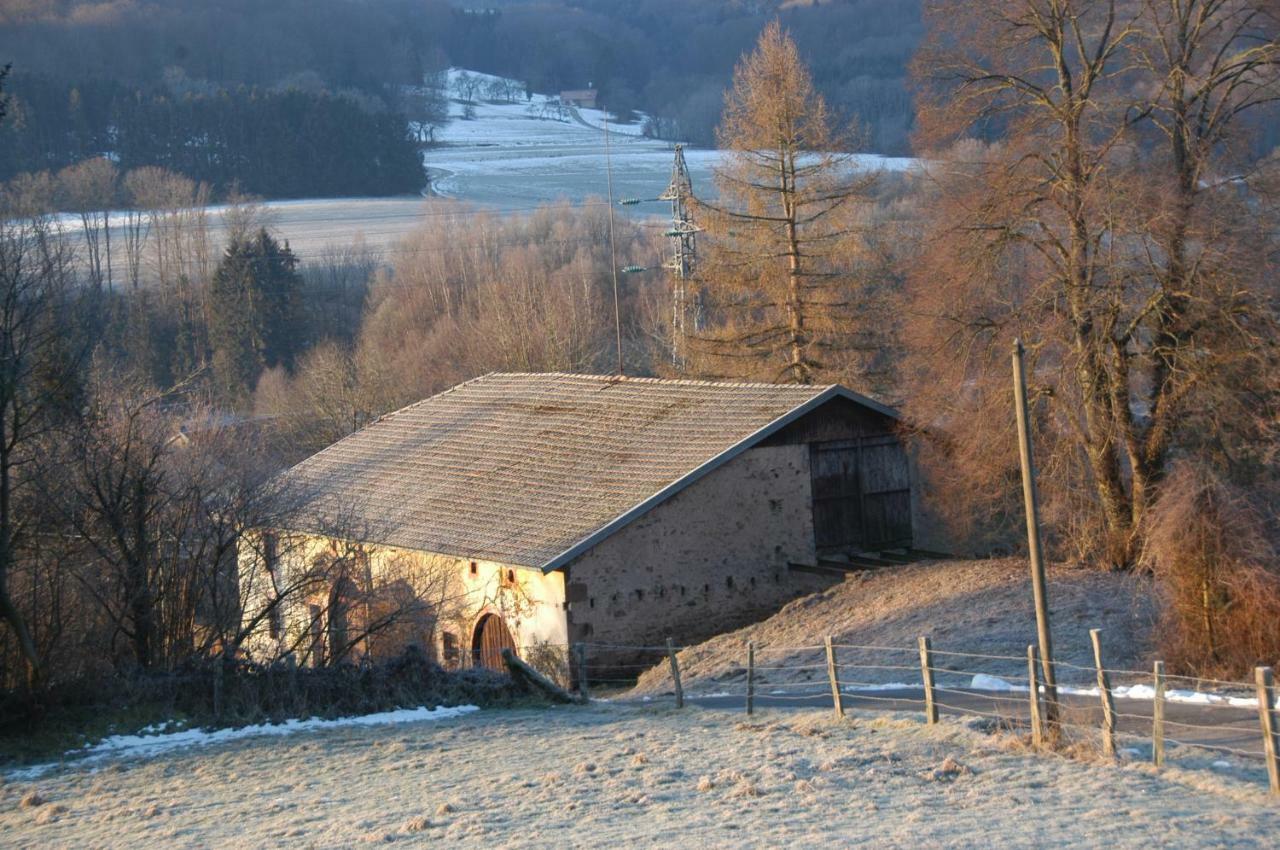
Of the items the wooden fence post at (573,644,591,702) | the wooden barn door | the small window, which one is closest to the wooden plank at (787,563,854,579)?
the wooden barn door

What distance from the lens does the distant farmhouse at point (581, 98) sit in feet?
451

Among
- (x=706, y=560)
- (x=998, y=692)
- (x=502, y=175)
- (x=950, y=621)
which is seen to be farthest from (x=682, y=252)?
(x=502, y=175)

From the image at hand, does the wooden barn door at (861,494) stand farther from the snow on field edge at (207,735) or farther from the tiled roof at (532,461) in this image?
the snow on field edge at (207,735)

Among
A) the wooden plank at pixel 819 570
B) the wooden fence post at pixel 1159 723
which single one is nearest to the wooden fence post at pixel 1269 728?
the wooden fence post at pixel 1159 723

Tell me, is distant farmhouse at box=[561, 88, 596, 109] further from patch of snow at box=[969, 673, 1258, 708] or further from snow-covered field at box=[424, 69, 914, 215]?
patch of snow at box=[969, 673, 1258, 708]

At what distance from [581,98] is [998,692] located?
5102 inches

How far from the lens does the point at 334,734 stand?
15.0 meters

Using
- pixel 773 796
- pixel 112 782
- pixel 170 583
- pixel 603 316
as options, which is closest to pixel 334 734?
pixel 112 782

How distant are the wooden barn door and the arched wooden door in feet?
20.4

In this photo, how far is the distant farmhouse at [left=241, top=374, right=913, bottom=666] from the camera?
22.7 meters

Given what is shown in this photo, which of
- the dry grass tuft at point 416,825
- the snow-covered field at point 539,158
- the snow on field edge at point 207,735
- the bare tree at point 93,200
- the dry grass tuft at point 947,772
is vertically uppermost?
the snow-covered field at point 539,158

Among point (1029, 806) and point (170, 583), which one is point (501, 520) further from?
point (1029, 806)

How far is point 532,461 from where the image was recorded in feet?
88.0

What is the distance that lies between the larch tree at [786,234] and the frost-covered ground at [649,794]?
20.8m
